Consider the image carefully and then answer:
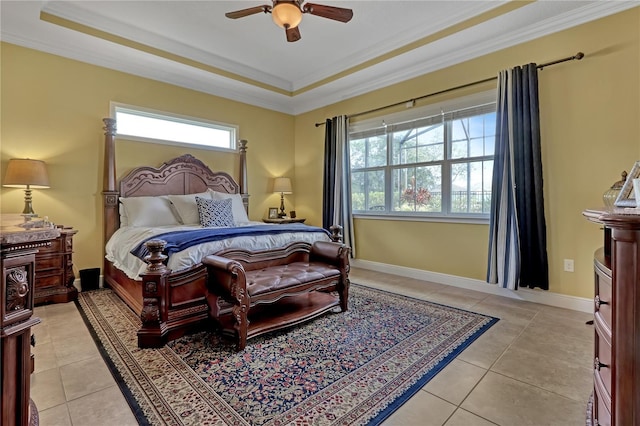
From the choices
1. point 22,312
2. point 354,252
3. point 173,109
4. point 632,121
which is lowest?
point 354,252

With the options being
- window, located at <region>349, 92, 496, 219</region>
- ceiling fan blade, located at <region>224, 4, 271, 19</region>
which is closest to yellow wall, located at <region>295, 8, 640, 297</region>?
window, located at <region>349, 92, 496, 219</region>

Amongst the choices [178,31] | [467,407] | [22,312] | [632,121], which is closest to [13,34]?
[178,31]

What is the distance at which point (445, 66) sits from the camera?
376 centimetres

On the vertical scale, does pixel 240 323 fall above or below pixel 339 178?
below

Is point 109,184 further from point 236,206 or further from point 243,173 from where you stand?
point 243,173

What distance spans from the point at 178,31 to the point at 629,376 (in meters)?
4.37

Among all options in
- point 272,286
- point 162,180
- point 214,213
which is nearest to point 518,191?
point 272,286

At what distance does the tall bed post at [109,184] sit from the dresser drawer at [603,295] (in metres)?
4.28

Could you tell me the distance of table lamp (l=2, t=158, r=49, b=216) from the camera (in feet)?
9.71

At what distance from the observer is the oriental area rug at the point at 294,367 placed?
151cm

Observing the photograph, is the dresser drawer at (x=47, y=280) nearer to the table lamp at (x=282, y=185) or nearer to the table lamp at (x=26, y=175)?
the table lamp at (x=26, y=175)

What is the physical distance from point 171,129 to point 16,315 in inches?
154

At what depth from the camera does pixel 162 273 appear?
2182 millimetres

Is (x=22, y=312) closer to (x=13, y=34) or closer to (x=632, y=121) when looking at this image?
(x=13, y=34)
